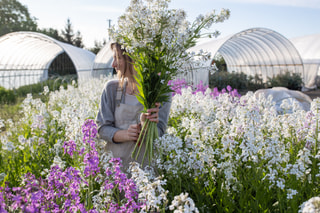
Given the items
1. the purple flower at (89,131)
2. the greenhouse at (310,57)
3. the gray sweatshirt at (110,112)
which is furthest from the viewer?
the greenhouse at (310,57)

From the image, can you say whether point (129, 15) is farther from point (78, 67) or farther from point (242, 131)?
point (78, 67)

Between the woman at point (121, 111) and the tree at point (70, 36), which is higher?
the tree at point (70, 36)

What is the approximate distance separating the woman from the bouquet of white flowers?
0.42 m

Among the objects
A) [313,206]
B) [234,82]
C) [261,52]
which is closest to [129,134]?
[313,206]

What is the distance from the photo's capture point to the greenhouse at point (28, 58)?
19.5 meters

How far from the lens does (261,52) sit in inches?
856

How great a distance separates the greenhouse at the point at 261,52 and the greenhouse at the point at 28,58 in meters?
9.40

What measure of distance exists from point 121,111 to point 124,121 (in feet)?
0.35

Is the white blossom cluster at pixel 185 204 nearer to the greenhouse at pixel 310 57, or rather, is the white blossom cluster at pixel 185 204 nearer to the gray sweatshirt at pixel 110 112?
the gray sweatshirt at pixel 110 112

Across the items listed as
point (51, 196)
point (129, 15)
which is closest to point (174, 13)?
point (129, 15)

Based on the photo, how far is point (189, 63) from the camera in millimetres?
2242

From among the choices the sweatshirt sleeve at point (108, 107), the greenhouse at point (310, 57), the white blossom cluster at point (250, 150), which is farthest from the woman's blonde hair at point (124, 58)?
the greenhouse at point (310, 57)

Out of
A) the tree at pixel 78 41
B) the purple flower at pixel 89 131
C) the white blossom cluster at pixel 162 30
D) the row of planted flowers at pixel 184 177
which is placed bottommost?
the row of planted flowers at pixel 184 177

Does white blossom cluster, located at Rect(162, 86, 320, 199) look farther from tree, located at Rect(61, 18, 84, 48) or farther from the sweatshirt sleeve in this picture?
tree, located at Rect(61, 18, 84, 48)
